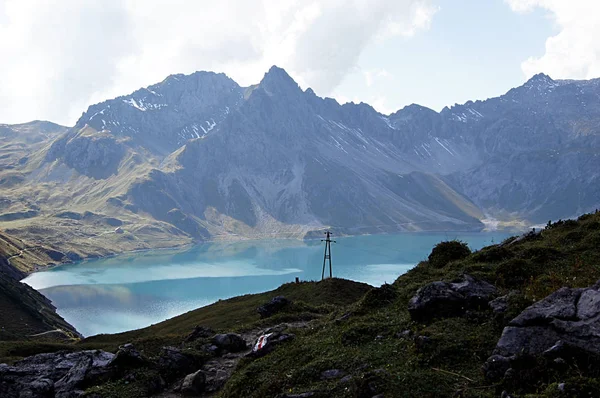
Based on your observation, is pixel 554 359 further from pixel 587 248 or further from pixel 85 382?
pixel 85 382

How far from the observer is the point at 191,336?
121 ft

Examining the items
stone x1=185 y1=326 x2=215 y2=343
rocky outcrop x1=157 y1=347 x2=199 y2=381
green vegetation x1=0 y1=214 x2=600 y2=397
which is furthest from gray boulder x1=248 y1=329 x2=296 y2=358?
stone x1=185 y1=326 x2=215 y2=343

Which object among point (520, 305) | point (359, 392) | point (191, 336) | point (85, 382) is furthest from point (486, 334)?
point (191, 336)

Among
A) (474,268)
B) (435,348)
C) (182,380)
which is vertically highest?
(474,268)

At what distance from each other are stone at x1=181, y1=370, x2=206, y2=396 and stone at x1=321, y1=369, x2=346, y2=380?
9.74 meters

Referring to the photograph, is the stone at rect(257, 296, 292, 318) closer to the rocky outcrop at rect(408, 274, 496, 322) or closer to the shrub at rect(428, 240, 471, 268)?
the shrub at rect(428, 240, 471, 268)

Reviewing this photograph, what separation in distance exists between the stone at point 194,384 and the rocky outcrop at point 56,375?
4.99 metres

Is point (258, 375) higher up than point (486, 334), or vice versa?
point (486, 334)

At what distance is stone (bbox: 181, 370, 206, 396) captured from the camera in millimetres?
25453

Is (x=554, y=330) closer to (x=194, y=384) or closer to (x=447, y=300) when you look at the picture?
(x=447, y=300)

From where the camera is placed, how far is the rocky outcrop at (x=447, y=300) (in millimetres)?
20947

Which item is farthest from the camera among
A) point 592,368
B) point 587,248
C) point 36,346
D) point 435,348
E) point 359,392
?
point 36,346

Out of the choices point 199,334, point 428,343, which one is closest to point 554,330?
point 428,343

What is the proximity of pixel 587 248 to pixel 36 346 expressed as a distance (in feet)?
143
